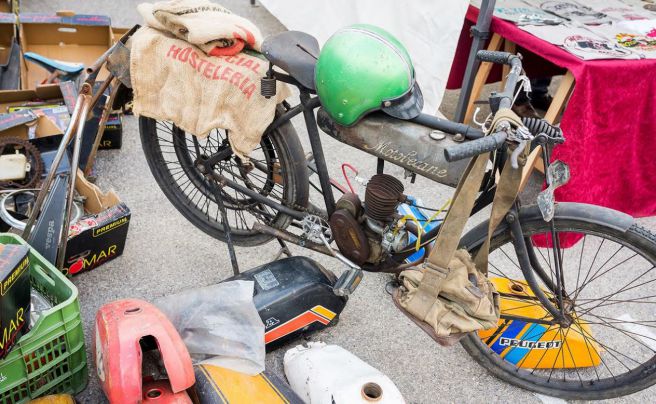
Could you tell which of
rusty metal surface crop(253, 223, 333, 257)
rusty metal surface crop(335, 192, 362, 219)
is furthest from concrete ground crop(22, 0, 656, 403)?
rusty metal surface crop(335, 192, 362, 219)

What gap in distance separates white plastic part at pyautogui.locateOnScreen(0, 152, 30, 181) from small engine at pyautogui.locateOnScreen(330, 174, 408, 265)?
1520 millimetres

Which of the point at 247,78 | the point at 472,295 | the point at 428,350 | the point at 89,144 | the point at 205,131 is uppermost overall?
the point at 247,78

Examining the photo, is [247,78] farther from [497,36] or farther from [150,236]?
[497,36]

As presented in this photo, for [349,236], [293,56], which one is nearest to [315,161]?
[349,236]

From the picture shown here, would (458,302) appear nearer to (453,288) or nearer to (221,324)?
(453,288)

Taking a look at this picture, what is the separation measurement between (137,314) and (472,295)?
1.14 m

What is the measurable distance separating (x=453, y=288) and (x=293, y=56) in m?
0.99

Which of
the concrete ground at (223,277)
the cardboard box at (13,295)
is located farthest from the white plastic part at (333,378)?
the cardboard box at (13,295)

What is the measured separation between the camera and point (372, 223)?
2.20 meters

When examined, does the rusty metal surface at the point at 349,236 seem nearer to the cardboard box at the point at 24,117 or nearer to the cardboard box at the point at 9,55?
the cardboard box at the point at 24,117

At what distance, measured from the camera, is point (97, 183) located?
3266 mm

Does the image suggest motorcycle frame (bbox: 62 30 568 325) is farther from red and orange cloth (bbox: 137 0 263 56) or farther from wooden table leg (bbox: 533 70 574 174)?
wooden table leg (bbox: 533 70 574 174)

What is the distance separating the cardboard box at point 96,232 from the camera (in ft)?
8.15

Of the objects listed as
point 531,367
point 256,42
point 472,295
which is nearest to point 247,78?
point 256,42
